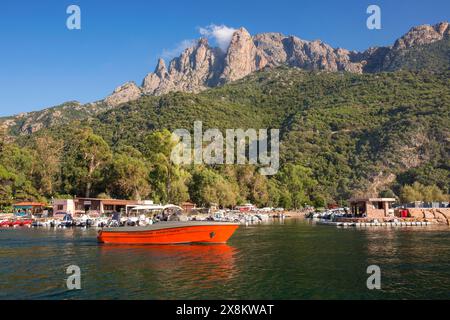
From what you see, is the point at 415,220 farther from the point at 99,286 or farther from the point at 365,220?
the point at 99,286

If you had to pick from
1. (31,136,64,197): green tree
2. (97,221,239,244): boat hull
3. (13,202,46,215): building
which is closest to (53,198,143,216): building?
(13,202,46,215): building

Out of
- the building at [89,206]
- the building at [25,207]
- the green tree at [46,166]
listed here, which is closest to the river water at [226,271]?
the building at [89,206]

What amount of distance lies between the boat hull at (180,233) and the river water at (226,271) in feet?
2.65

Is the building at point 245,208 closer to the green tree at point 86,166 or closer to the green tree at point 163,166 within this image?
the green tree at point 163,166

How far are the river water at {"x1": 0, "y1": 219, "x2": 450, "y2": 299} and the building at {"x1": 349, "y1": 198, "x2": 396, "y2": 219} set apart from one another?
36.5 m

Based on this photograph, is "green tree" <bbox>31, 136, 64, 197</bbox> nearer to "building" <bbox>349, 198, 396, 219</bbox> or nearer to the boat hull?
the boat hull

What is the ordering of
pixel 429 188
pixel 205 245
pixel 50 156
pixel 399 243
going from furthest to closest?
pixel 429 188 → pixel 50 156 → pixel 399 243 → pixel 205 245

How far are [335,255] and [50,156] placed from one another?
8818cm

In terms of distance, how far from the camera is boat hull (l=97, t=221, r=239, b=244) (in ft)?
113

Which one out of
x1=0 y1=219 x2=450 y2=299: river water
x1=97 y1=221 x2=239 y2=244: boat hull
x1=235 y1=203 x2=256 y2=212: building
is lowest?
x1=235 y1=203 x2=256 y2=212: building

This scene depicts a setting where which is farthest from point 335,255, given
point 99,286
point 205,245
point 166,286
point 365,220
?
point 365,220

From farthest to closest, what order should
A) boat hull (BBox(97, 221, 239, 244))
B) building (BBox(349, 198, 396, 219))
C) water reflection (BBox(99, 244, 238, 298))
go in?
building (BBox(349, 198, 396, 219)) < boat hull (BBox(97, 221, 239, 244)) < water reflection (BBox(99, 244, 238, 298))

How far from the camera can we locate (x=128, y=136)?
153 meters

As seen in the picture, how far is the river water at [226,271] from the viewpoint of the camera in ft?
59.3
